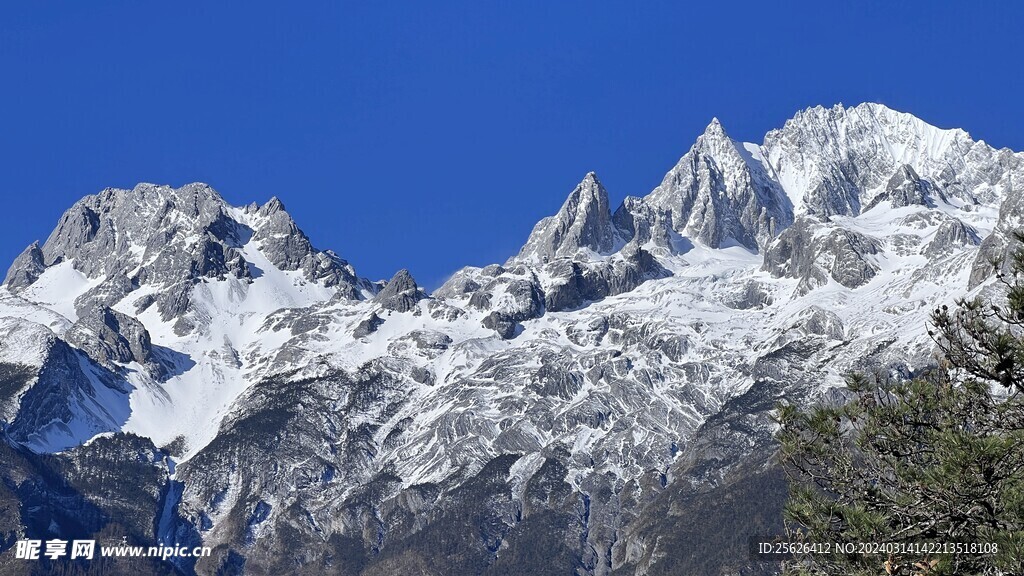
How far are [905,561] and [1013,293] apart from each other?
6348 millimetres

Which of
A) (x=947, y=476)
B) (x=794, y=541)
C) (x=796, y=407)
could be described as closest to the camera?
(x=947, y=476)

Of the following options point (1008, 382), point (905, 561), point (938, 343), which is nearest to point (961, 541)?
point (905, 561)

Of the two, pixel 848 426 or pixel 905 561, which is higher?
pixel 848 426

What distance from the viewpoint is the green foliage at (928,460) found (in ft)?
98.8

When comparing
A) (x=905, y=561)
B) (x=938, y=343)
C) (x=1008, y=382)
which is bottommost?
(x=905, y=561)

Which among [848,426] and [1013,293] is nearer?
[1013,293]

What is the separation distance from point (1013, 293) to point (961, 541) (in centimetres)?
553

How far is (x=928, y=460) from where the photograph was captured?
116 feet

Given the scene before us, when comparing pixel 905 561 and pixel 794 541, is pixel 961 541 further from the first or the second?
pixel 794 541

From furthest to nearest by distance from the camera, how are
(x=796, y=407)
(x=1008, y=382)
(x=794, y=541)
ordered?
(x=796, y=407) → (x=794, y=541) → (x=1008, y=382)

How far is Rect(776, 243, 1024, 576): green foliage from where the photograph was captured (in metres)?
30.1

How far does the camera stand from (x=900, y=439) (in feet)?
119

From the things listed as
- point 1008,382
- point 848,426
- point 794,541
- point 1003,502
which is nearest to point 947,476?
point 1003,502

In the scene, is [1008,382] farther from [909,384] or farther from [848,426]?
[848,426]
